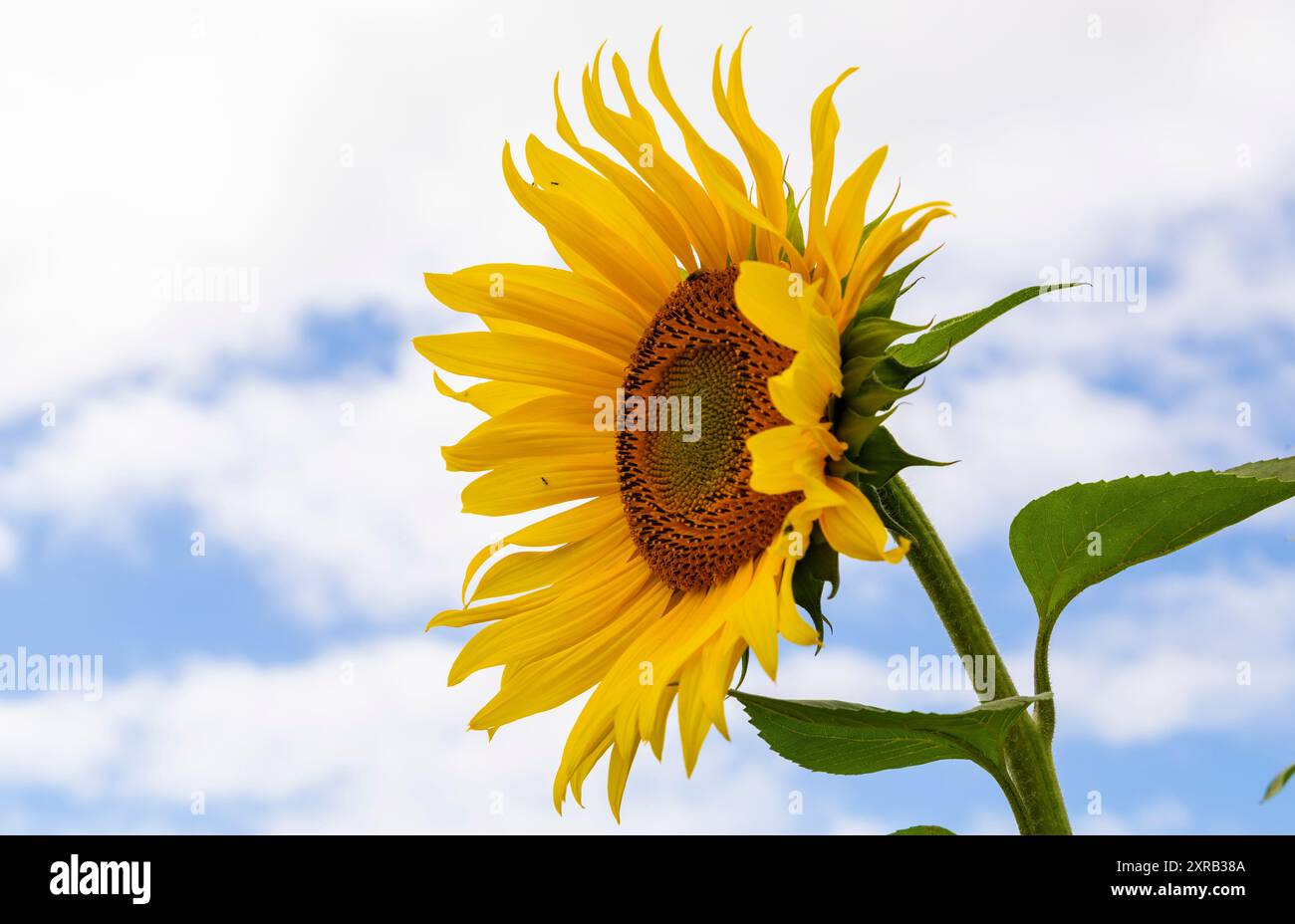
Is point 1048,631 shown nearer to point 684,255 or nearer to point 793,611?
point 793,611

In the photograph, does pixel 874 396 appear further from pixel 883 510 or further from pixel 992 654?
pixel 992 654

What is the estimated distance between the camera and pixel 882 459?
8.53ft

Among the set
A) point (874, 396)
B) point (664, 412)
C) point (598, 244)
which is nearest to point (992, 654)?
point (874, 396)

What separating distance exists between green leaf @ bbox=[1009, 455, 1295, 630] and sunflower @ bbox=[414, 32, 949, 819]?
440mm

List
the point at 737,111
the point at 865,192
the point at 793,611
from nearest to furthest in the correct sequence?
the point at 793,611, the point at 865,192, the point at 737,111

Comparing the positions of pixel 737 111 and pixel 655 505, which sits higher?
pixel 737 111

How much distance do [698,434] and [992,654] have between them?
2.94 feet

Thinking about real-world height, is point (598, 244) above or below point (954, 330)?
above

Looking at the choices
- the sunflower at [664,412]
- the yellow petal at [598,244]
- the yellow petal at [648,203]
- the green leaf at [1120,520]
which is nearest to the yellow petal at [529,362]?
the sunflower at [664,412]

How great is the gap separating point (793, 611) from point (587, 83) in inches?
60.7

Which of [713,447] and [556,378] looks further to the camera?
[556,378]

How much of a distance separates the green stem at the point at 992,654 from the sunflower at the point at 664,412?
12 centimetres
